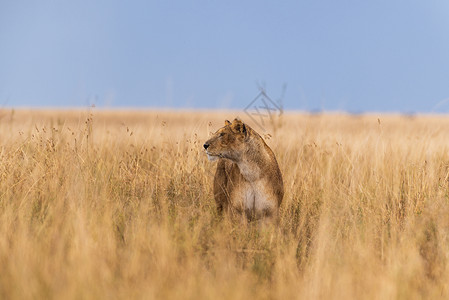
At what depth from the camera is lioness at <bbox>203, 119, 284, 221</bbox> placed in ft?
18.2

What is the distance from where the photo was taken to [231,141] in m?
5.55

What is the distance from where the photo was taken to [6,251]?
4.27 m

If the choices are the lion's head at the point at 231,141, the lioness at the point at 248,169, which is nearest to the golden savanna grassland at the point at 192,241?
the lioness at the point at 248,169

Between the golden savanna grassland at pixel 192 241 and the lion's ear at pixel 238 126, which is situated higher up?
the lion's ear at pixel 238 126

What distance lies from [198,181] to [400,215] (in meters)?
2.50

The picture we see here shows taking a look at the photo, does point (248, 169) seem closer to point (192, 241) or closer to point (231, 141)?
point (231, 141)

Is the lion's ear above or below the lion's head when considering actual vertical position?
above

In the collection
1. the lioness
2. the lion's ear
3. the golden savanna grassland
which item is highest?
the lion's ear

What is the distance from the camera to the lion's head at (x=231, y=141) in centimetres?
549

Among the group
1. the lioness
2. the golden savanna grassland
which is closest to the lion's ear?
the lioness

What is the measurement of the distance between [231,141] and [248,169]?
33 cm

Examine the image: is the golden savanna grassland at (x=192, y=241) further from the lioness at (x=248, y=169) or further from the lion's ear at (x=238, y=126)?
the lion's ear at (x=238, y=126)

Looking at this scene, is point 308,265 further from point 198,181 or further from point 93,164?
point 93,164

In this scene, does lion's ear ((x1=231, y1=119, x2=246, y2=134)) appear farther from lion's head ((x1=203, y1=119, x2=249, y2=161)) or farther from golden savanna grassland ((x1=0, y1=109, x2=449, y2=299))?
golden savanna grassland ((x1=0, y1=109, x2=449, y2=299))
